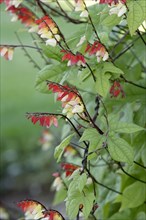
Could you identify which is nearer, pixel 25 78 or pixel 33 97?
pixel 33 97

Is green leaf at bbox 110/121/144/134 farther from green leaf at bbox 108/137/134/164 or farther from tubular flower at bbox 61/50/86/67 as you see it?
tubular flower at bbox 61/50/86/67

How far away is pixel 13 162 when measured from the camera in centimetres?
723

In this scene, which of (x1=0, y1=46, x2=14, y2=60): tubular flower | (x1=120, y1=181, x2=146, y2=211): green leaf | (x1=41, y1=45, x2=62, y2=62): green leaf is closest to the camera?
(x1=41, y1=45, x2=62, y2=62): green leaf

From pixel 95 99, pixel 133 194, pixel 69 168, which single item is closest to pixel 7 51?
pixel 95 99

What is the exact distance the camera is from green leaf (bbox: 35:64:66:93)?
2.36m

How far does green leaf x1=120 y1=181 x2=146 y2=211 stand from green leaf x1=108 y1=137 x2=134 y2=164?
1.97ft

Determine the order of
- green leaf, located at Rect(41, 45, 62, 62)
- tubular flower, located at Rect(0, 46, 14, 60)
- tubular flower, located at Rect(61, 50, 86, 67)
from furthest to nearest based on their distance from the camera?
tubular flower, located at Rect(0, 46, 14, 60) → green leaf, located at Rect(41, 45, 62, 62) → tubular flower, located at Rect(61, 50, 86, 67)

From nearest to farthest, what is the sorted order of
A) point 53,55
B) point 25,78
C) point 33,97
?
point 53,55 → point 33,97 → point 25,78

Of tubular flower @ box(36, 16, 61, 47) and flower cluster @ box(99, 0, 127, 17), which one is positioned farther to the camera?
tubular flower @ box(36, 16, 61, 47)

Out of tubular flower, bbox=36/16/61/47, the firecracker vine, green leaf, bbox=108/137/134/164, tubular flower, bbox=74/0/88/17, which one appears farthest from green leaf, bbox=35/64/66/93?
green leaf, bbox=108/137/134/164

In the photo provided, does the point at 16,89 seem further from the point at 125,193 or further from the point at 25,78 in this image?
the point at 125,193

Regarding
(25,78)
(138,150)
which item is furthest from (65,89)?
(25,78)

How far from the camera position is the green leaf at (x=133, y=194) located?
2.72 m

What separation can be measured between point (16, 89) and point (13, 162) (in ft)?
10.3
